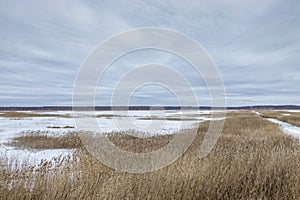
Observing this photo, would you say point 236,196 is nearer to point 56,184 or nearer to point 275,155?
point 275,155

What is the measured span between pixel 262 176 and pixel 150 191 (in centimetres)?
261

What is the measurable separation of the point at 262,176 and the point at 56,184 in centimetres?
411

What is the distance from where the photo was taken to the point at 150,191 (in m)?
4.14

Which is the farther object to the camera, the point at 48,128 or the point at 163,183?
the point at 48,128

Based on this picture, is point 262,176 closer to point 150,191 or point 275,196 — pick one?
point 275,196

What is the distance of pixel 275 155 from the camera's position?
6.30 metres

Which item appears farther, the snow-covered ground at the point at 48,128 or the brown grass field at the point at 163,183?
the snow-covered ground at the point at 48,128

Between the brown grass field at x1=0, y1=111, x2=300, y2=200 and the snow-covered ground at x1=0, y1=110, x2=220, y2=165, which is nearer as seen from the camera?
the brown grass field at x1=0, y1=111, x2=300, y2=200

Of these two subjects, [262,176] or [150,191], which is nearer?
[150,191]

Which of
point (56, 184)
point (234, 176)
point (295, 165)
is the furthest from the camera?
point (295, 165)

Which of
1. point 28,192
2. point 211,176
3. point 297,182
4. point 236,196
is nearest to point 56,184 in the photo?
point 28,192

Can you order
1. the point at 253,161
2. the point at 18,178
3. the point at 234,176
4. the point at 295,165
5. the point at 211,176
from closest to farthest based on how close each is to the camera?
the point at 18,178 → the point at 211,176 → the point at 234,176 → the point at 295,165 → the point at 253,161

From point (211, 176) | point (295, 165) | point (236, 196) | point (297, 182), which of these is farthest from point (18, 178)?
point (295, 165)

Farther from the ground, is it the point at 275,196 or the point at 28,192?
the point at 28,192
